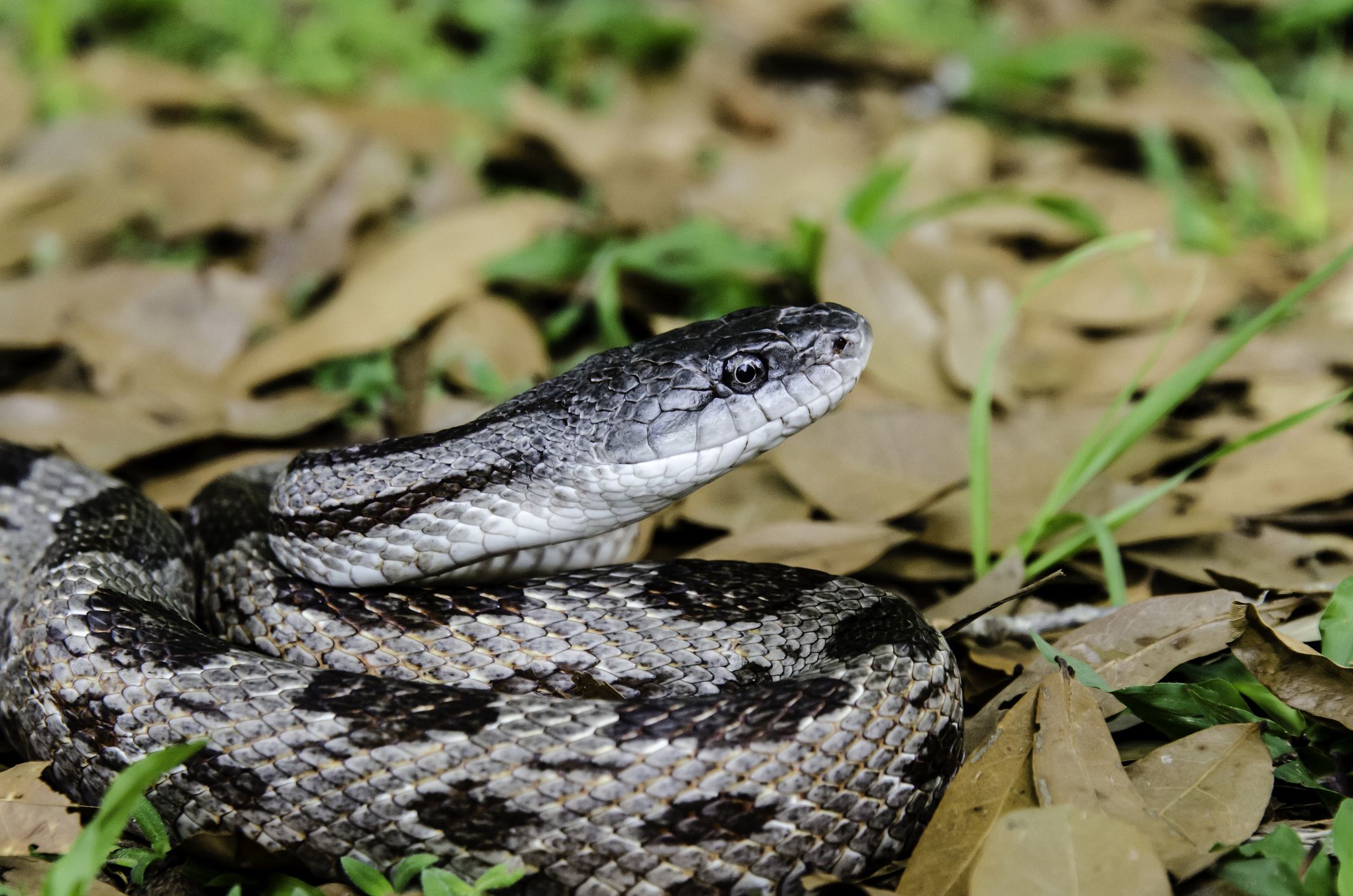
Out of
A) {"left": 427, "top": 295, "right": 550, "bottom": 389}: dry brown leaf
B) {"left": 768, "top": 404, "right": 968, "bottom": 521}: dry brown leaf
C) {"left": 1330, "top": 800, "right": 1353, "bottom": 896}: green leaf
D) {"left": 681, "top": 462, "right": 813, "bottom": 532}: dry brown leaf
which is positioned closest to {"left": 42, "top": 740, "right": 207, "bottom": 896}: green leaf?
{"left": 681, "top": 462, "right": 813, "bottom": 532}: dry brown leaf

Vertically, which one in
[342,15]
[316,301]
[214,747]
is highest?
[342,15]

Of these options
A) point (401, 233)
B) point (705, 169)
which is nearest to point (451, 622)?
point (401, 233)

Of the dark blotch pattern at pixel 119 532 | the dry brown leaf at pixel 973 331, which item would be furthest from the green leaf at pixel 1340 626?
the dark blotch pattern at pixel 119 532

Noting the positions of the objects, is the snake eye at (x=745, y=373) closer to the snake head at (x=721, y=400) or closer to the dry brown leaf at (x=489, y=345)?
the snake head at (x=721, y=400)

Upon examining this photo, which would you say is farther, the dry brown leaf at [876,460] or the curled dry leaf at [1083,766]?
the dry brown leaf at [876,460]

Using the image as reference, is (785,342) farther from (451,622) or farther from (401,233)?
(401,233)

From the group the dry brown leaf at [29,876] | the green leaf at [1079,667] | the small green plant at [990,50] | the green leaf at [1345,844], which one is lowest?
the dry brown leaf at [29,876]
